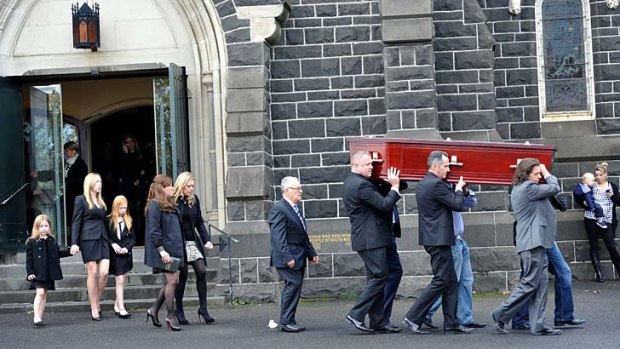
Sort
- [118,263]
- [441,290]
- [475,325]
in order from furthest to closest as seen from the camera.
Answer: [118,263], [475,325], [441,290]

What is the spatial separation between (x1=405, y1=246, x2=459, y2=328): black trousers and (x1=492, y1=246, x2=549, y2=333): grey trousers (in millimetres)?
477

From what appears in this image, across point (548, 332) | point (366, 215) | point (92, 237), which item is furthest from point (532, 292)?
point (92, 237)

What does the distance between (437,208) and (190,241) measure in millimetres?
3179

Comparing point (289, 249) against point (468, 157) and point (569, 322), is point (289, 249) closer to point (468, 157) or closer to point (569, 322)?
point (468, 157)

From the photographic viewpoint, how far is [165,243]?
13344 millimetres

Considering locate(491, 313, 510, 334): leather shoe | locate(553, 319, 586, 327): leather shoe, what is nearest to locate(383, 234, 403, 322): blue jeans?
locate(491, 313, 510, 334): leather shoe

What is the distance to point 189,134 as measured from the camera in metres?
18.0

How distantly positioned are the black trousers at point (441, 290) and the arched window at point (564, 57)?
306 inches

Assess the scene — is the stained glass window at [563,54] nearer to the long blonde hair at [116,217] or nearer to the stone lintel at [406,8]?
the stone lintel at [406,8]

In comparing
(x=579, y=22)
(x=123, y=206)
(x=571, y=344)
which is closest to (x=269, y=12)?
(x=123, y=206)

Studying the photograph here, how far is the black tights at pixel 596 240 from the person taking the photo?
18266 millimetres

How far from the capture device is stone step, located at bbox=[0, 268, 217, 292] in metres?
16.7

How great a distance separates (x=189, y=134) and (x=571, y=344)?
830cm

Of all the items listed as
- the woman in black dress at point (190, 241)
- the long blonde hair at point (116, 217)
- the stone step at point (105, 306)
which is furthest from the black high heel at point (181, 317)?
the long blonde hair at point (116, 217)
